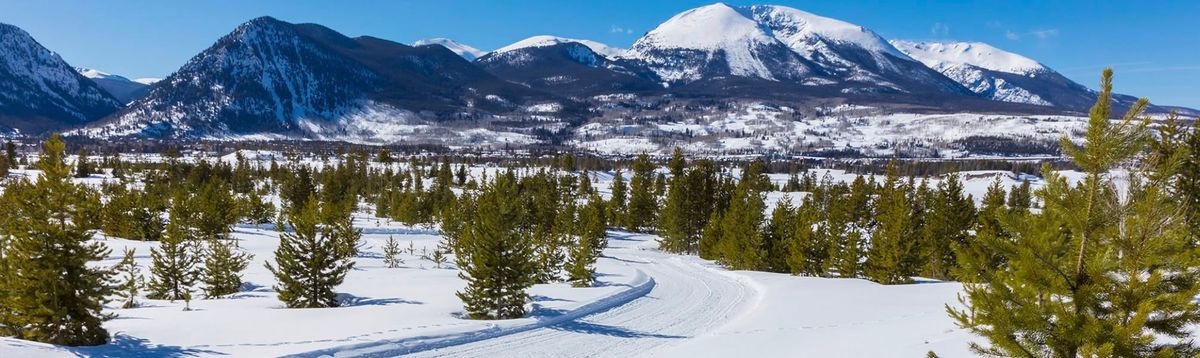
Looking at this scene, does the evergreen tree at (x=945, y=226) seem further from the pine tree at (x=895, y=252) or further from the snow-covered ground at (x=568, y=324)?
the snow-covered ground at (x=568, y=324)

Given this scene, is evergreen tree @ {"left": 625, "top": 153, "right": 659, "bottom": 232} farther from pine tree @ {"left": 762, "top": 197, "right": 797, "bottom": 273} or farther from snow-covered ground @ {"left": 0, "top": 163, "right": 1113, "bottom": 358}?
snow-covered ground @ {"left": 0, "top": 163, "right": 1113, "bottom": 358}

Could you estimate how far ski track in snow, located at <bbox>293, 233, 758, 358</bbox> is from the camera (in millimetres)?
15182

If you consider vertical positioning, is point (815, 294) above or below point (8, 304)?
below

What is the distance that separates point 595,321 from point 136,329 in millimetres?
Answer: 12782

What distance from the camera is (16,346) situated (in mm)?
11320

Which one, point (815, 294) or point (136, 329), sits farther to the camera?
point (815, 294)

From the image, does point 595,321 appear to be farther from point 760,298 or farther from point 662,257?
point 662,257

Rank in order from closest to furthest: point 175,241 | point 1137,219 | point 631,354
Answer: point 1137,219 → point 631,354 → point 175,241

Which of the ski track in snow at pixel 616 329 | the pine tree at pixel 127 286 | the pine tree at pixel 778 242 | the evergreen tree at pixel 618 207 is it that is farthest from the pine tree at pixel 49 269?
the evergreen tree at pixel 618 207

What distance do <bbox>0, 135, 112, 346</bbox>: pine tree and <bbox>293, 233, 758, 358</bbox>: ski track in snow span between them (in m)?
4.61

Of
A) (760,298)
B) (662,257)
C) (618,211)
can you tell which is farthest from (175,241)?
(618,211)

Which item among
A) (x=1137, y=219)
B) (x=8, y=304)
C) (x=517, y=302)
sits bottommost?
(x=517, y=302)

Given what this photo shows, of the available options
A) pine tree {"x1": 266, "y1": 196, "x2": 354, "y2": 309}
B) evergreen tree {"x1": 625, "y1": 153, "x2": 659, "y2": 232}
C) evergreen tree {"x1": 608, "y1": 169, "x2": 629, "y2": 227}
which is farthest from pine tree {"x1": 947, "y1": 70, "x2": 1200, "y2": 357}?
evergreen tree {"x1": 608, "y1": 169, "x2": 629, "y2": 227}

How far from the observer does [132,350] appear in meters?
12.8
